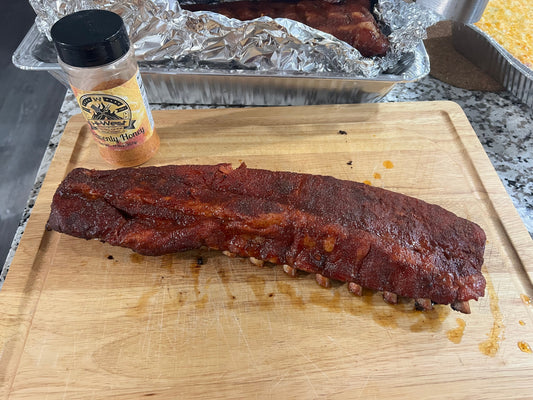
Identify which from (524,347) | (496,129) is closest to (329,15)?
(496,129)

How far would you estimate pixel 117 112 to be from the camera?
1.83 meters

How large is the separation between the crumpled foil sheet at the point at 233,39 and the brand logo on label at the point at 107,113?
0.83m

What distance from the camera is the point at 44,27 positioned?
256 centimetres

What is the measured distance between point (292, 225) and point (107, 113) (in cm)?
107

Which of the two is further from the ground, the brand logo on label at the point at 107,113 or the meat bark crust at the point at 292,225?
the brand logo on label at the point at 107,113

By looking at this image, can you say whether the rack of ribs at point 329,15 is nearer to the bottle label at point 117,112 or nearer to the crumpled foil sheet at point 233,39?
the crumpled foil sheet at point 233,39

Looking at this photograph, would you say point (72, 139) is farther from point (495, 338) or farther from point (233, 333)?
point (495, 338)

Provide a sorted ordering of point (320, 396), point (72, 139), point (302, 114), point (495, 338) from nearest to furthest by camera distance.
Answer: point (320, 396), point (495, 338), point (72, 139), point (302, 114)

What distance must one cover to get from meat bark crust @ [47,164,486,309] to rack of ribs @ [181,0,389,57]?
1250 mm

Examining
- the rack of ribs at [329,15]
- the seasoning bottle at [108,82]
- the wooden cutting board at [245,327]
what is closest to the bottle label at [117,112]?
the seasoning bottle at [108,82]

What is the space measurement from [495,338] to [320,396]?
801 mm

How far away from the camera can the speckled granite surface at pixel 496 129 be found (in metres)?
2.23

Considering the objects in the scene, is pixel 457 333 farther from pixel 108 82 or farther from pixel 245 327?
pixel 108 82

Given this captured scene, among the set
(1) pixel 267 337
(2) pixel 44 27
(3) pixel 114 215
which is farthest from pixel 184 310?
(2) pixel 44 27
